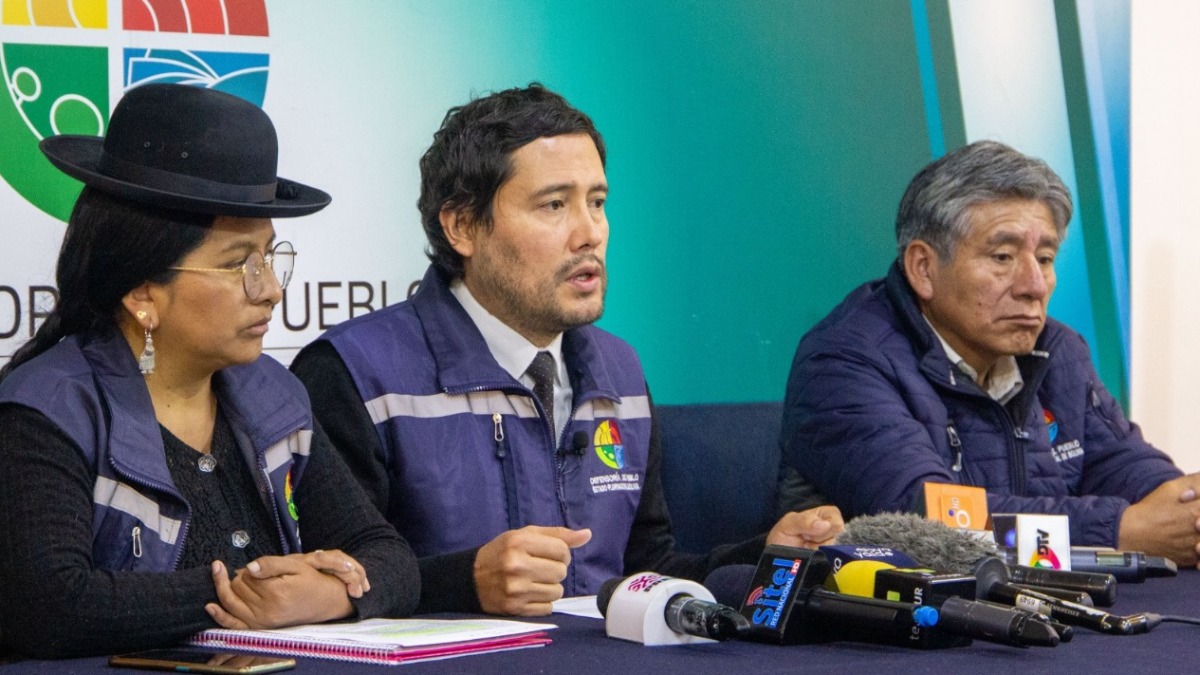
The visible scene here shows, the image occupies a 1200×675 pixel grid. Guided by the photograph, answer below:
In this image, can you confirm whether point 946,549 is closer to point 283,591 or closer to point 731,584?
point 731,584

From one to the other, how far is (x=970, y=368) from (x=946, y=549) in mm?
1584

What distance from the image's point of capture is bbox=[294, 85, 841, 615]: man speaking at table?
291 cm

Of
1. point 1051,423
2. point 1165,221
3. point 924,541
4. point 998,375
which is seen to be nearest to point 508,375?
point 924,541

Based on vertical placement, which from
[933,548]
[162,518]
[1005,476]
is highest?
[162,518]

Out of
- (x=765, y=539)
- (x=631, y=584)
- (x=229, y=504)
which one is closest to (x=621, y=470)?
(x=765, y=539)

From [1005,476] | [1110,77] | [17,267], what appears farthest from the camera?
[1110,77]

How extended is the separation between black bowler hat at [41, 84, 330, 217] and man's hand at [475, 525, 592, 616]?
650 mm

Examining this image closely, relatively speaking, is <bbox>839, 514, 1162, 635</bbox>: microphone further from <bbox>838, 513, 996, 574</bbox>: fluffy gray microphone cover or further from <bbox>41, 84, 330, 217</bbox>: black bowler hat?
<bbox>41, 84, 330, 217</bbox>: black bowler hat

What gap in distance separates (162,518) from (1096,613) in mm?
1339

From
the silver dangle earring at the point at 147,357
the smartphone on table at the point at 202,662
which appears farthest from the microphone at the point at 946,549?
the silver dangle earring at the point at 147,357

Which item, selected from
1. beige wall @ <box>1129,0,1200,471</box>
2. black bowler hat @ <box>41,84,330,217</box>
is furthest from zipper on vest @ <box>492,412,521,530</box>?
beige wall @ <box>1129,0,1200,471</box>

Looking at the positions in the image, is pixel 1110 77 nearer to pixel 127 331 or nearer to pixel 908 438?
pixel 908 438

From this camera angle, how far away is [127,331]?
246cm

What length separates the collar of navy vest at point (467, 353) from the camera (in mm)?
2957
